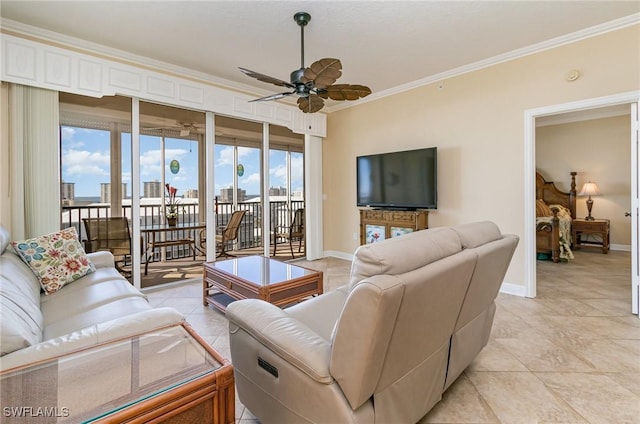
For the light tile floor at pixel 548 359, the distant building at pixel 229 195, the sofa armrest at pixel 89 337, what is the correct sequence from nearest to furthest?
the sofa armrest at pixel 89 337
the light tile floor at pixel 548 359
the distant building at pixel 229 195

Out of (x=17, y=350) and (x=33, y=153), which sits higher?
(x=33, y=153)

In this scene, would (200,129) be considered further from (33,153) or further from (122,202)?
(33,153)

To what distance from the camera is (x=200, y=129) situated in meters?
4.18

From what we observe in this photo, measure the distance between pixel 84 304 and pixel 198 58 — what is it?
9.60 feet

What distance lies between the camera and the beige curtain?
2865mm

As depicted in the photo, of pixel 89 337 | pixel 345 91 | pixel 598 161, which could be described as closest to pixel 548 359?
pixel 345 91

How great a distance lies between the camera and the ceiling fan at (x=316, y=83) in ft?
7.21

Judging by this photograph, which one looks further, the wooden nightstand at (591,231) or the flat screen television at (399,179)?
the wooden nightstand at (591,231)

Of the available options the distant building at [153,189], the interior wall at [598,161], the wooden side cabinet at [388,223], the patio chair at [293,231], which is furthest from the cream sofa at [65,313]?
the interior wall at [598,161]

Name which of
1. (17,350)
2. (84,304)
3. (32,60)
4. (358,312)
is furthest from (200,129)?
(358,312)

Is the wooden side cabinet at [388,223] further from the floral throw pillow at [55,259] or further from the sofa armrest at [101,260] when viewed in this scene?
the floral throw pillow at [55,259]

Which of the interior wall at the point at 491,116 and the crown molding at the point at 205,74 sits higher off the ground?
the crown molding at the point at 205,74

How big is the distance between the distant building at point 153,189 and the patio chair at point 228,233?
2.80 ft

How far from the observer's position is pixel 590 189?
5910 millimetres
